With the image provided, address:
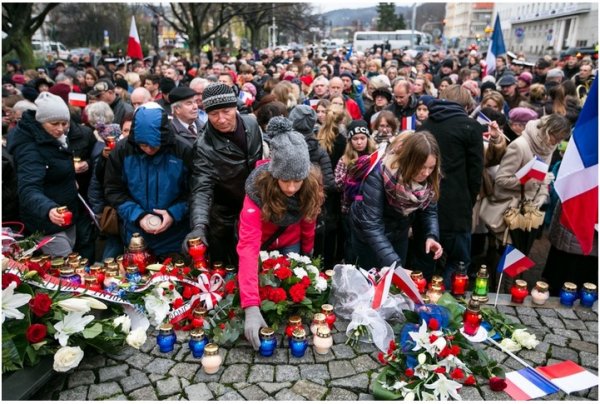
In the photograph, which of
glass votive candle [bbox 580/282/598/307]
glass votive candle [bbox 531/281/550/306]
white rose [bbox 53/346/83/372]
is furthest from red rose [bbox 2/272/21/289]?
glass votive candle [bbox 580/282/598/307]

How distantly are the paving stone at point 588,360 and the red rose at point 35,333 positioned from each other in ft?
9.39

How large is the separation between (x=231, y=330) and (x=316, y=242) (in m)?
1.61

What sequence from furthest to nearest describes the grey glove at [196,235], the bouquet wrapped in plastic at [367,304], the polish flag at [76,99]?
1. the polish flag at [76,99]
2. the grey glove at [196,235]
3. the bouquet wrapped in plastic at [367,304]

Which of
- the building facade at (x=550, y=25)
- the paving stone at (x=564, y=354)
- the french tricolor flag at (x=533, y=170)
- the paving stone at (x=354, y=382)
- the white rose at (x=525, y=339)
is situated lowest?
the paving stone at (x=564, y=354)

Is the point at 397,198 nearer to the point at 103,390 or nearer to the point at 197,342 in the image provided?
the point at 197,342

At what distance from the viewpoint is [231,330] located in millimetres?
2672

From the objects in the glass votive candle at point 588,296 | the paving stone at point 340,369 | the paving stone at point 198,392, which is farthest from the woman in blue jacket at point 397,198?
the paving stone at point 198,392

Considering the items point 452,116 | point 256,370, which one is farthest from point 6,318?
point 452,116

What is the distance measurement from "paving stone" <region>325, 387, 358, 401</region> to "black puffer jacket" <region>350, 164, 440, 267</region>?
1.08 meters

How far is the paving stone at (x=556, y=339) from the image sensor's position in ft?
9.38

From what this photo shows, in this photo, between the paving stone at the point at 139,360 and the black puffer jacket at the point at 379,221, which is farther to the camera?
the black puffer jacket at the point at 379,221

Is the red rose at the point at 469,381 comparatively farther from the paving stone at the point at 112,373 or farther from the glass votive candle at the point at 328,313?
the paving stone at the point at 112,373

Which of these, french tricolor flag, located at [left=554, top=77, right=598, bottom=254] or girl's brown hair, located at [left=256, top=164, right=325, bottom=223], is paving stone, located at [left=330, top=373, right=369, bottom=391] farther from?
french tricolor flag, located at [left=554, top=77, right=598, bottom=254]

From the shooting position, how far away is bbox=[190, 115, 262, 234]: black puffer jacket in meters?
3.47
